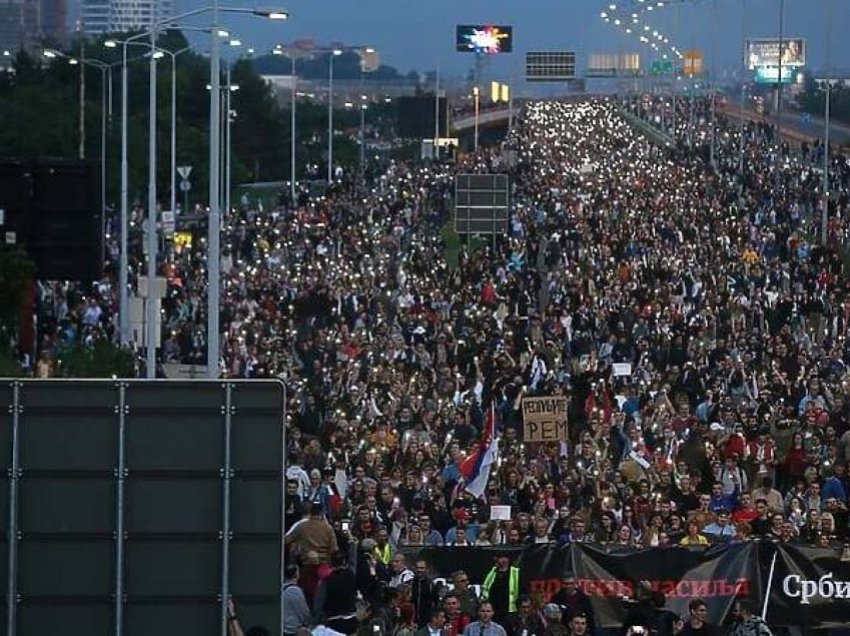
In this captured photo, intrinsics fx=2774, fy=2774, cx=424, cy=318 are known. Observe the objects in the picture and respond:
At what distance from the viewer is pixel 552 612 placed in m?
16.9

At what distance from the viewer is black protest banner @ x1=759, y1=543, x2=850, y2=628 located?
714 inches

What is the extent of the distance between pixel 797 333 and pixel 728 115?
507 feet

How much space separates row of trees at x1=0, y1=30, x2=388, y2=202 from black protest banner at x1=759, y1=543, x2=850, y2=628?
1880 inches

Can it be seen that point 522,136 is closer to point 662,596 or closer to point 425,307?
point 425,307

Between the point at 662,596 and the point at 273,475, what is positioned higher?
the point at 273,475

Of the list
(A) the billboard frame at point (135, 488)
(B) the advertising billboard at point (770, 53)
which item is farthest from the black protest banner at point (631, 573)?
(B) the advertising billboard at point (770, 53)

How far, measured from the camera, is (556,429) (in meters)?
25.6

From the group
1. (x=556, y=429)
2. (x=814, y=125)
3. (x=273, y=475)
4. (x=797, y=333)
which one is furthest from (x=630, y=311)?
(x=814, y=125)

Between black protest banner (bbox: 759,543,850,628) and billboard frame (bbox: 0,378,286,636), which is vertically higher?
billboard frame (bbox: 0,378,286,636)

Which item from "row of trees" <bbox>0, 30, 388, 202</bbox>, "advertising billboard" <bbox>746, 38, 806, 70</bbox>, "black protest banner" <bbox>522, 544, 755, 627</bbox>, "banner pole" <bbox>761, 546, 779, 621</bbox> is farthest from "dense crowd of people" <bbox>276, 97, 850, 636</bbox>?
"advertising billboard" <bbox>746, 38, 806, 70</bbox>

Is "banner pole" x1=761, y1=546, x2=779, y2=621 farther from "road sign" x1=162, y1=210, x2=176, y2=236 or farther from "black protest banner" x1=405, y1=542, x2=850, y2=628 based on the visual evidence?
"road sign" x1=162, y1=210, x2=176, y2=236

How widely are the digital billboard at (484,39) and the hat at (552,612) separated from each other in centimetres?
15790

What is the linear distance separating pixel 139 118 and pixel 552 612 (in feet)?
259

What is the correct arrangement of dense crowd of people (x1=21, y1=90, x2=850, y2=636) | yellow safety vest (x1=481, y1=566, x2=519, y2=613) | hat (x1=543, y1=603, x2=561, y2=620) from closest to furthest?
hat (x1=543, y1=603, x2=561, y2=620), yellow safety vest (x1=481, y1=566, x2=519, y2=613), dense crowd of people (x1=21, y1=90, x2=850, y2=636)
